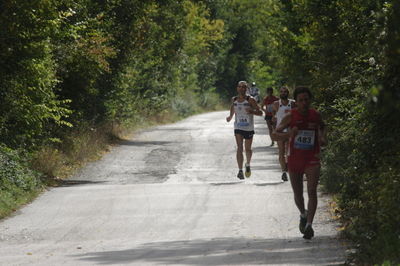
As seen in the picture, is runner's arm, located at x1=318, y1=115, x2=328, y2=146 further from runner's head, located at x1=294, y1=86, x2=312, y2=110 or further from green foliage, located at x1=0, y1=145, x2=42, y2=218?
green foliage, located at x1=0, y1=145, x2=42, y2=218

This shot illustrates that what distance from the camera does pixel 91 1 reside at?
27.9 m

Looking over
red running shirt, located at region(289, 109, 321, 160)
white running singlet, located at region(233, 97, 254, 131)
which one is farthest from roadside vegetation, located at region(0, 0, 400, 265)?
white running singlet, located at region(233, 97, 254, 131)

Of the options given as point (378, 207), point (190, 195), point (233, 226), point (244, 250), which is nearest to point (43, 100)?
point (190, 195)

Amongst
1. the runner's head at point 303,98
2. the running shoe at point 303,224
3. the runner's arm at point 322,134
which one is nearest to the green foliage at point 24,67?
the runner's head at point 303,98

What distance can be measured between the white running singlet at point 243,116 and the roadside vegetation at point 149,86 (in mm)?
1562

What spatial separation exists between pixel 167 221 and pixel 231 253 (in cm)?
357

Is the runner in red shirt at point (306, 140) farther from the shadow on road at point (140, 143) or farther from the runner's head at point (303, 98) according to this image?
the shadow on road at point (140, 143)

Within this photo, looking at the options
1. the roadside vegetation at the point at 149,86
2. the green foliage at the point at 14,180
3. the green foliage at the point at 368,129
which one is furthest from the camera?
the green foliage at the point at 14,180

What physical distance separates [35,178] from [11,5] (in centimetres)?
413

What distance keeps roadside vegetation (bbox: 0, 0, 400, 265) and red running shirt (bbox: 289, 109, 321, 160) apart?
0.54 m

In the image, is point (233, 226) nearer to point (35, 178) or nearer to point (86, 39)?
point (35, 178)

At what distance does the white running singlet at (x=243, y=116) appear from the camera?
19719 millimetres

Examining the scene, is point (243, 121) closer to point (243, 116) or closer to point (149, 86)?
point (243, 116)

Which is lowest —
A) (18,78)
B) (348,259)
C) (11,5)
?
(348,259)
